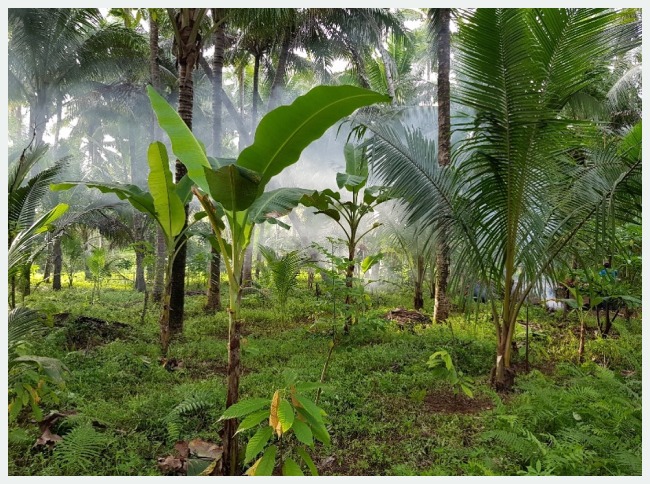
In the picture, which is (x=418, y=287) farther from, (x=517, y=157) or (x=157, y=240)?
(x=517, y=157)

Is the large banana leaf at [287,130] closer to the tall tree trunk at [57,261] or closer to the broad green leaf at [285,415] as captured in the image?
the broad green leaf at [285,415]

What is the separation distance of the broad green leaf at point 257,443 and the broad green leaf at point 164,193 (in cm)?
213

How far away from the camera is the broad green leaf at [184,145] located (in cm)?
224

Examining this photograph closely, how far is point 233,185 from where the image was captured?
196 centimetres

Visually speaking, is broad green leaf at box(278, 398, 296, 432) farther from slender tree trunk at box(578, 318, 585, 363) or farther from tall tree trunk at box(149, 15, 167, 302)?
tall tree trunk at box(149, 15, 167, 302)

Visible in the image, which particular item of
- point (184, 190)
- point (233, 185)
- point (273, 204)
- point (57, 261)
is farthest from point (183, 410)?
point (57, 261)

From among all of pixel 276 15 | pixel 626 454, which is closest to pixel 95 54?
pixel 276 15

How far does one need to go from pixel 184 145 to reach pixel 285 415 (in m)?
1.56

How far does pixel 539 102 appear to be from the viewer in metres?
2.74

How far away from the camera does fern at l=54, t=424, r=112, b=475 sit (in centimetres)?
201

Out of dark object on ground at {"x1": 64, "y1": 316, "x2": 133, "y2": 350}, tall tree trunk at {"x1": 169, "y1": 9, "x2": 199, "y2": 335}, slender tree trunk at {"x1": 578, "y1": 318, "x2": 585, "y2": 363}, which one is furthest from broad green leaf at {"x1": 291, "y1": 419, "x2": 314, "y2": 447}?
slender tree trunk at {"x1": 578, "y1": 318, "x2": 585, "y2": 363}

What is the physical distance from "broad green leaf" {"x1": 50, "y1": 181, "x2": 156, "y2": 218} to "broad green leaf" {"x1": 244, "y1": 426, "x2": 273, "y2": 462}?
235 cm
